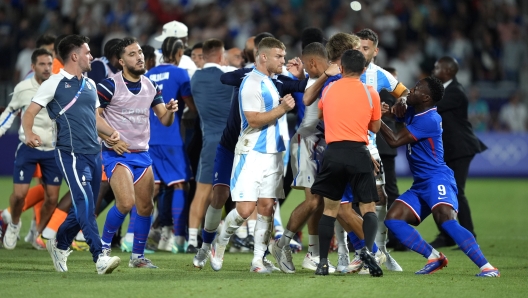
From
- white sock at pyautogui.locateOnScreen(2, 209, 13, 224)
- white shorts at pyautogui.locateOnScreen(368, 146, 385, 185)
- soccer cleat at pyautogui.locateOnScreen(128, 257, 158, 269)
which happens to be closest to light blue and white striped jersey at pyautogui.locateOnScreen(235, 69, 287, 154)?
white shorts at pyautogui.locateOnScreen(368, 146, 385, 185)

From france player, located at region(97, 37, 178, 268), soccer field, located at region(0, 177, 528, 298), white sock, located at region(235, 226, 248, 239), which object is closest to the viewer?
soccer field, located at region(0, 177, 528, 298)

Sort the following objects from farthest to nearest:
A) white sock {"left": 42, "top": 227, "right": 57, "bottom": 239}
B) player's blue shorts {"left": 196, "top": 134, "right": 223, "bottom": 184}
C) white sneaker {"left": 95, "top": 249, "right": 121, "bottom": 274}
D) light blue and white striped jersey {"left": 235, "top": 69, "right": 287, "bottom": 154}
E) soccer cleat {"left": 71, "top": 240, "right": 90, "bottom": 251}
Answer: soccer cleat {"left": 71, "top": 240, "right": 90, "bottom": 251} → player's blue shorts {"left": 196, "top": 134, "right": 223, "bottom": 184} → white sock {"left": 42, "top": 227, "right": 57, "bottom": 239} → light blue and white striped jersey {"left": 235, "top": 69, "right": 287, "bottom": 154} → white sneaker {"left": 95, "top": 249, "right": 121, "bottom": 274}

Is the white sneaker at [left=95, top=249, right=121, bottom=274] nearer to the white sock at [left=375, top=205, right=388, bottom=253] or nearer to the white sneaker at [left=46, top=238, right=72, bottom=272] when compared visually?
the white sneaker at [left=46, top=238, right=72, bottom=272]

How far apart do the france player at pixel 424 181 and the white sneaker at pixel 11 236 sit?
503 centimetres

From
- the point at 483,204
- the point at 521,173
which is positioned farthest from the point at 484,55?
the point at 483,204

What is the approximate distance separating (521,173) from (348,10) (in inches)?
256

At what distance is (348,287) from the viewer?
762 centimetres

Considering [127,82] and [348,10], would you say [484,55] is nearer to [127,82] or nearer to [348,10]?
[348,10]

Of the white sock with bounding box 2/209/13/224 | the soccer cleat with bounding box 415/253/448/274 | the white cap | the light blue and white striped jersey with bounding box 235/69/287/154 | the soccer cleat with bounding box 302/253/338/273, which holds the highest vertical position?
the white cap

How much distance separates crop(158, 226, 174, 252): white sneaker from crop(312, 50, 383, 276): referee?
3.72 meters

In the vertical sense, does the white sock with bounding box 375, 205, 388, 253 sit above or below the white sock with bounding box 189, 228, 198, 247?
above

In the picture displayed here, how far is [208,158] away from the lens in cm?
1096

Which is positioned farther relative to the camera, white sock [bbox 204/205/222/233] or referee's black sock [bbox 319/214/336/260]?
white sock [bbox 204/205/222/233]

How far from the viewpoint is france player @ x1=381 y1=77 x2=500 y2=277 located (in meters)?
Result: 8.75
